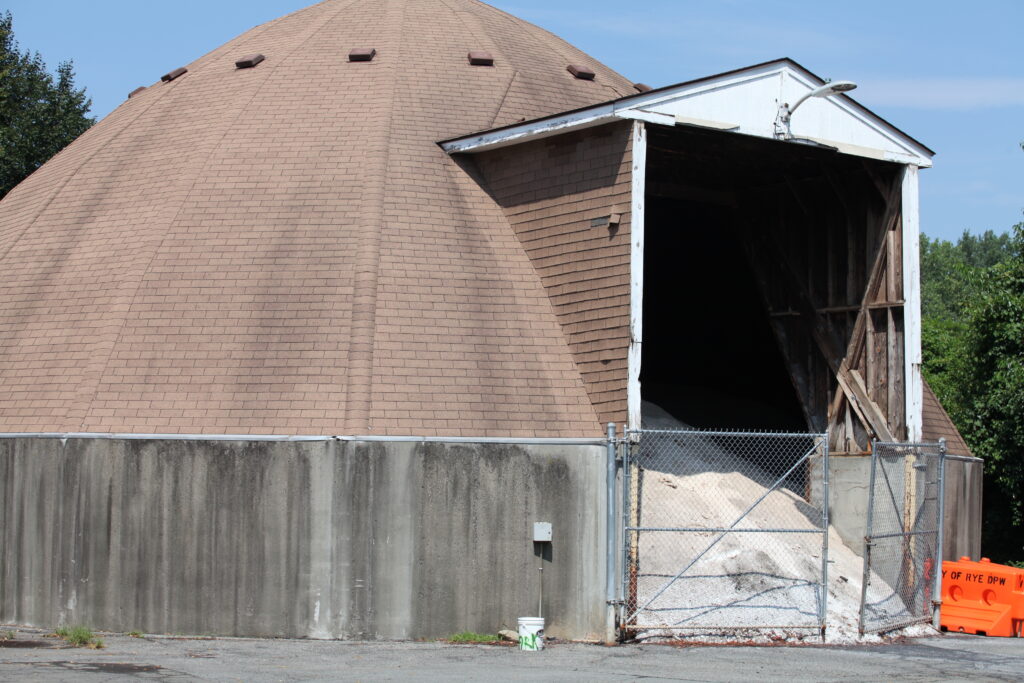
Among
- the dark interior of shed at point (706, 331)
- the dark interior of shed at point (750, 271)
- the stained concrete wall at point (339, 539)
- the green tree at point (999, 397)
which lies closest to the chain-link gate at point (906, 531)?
the dark interior of shed at point (750, 271)

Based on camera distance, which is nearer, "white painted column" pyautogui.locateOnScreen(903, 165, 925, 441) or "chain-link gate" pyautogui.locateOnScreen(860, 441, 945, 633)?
"chain-link gate" pyautogui.locateOnScreen(860, 441, 945, 633)

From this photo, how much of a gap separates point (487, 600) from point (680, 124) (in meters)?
7.29

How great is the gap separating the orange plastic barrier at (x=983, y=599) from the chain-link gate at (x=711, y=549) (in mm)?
2053

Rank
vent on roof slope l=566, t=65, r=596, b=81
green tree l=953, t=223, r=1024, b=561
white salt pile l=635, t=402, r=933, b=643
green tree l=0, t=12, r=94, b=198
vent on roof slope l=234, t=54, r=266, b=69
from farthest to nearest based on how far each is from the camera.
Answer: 1. green tree l=0, t=12, r=94, b=198
2. green tree l=953, t=223, r=1024, b=561
3. vent on roof slope l=566, t=65, r=596, b=81
4. vent on roof slope l=234, t=54, r=266, b=69
5. white salt pile l=635, t=402, r=933, b=643

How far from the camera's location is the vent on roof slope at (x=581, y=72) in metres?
24.7

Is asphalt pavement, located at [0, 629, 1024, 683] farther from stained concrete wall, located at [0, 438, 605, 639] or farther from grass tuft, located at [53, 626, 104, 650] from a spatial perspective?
stained concrete wall, located at [0, 438, 605, 639]

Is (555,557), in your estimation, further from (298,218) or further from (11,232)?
(11,232)

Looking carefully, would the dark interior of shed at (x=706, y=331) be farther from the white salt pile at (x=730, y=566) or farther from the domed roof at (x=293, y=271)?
the white salt pile at (x=730, y=566)

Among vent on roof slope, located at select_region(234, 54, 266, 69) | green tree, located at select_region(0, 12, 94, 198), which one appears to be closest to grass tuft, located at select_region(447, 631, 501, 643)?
vent on roof slope, located at select_region(234, 54, 266, 69)

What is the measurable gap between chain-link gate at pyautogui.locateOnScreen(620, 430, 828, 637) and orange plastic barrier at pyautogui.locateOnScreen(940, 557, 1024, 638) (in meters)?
2.05

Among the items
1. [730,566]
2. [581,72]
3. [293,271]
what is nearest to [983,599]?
[730,566]

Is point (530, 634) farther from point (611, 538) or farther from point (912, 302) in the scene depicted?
point (912, 302)

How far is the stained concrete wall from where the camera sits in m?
15.6

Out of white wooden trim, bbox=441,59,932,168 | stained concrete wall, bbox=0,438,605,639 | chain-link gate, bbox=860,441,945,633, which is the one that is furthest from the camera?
→ chain-link gate, bbox=860,441,945,633
